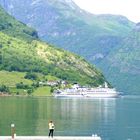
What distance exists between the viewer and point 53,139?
3287 inches

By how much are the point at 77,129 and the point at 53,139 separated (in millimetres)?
82403

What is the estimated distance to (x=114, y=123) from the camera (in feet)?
652

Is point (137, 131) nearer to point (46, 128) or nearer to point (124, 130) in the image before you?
point (124, 130)

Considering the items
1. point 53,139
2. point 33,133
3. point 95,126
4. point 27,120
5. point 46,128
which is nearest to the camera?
point 53,139

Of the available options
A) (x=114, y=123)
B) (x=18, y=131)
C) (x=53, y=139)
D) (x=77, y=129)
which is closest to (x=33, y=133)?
(x=18, y=131)

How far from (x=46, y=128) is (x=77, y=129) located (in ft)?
29.2

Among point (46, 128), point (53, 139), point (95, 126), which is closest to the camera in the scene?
point (53, 139)

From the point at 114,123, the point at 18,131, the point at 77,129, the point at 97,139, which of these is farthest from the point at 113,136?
the point at 97,139

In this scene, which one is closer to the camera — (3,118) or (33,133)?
(33,133)

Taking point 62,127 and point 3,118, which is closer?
point 62,127

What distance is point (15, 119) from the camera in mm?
192875

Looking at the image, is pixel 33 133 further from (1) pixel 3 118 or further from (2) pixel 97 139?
(2) pixel 97 139

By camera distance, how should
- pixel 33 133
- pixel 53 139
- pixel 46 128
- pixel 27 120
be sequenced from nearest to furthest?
1. pixel 53 139
2. pixel 33 133
3. pixel 46 128
4. pixel 27 120

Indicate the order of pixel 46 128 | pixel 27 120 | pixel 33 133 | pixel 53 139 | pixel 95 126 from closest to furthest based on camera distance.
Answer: pixel 53 139 → pixel 33 133 → pixel 46 128 → pixel 95 126 → pixel 27 120
